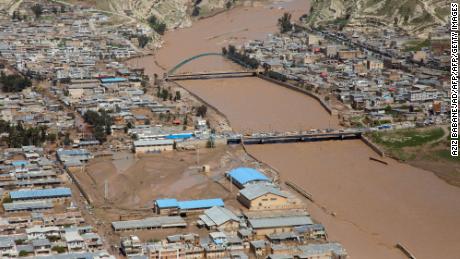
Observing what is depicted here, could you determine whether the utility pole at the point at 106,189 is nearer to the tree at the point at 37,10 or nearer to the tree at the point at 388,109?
the tree at the point at 388,109

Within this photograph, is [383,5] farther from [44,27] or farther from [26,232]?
[26,232]

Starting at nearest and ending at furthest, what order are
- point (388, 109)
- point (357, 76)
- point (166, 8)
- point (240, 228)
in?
point (240, 228)
point (388, 109)
point (357, 76)
point (166, 8)

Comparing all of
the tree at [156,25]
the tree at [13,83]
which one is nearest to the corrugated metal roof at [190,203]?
the tree at [13,83]

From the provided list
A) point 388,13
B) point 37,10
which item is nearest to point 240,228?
point 388,13

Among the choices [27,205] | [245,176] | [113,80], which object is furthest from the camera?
[113,80]

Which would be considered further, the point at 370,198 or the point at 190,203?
the point at 370,198

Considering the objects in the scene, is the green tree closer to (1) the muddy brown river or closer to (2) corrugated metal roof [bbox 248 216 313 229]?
(2) corrugated metal roof [bbox 248 216 313 229]

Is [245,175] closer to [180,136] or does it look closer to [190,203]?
[190,203]
